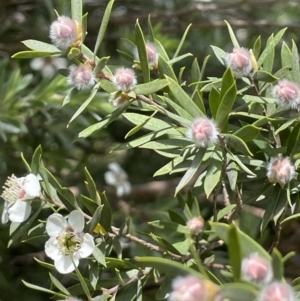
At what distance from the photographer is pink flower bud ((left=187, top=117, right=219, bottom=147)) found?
59 cm

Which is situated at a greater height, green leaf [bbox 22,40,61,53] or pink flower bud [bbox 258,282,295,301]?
green leaf [bbox 22,40,61,53]

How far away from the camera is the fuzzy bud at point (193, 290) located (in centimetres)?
38

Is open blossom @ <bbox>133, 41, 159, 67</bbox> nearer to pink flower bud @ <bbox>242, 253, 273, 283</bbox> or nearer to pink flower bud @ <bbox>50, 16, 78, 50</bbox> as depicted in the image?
pink flower bud @ <bbox>50, 16, 78, 50</bbox>

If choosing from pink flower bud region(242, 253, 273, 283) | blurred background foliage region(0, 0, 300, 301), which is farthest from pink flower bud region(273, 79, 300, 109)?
blurred background foliage region(0, 0, 300, 301)

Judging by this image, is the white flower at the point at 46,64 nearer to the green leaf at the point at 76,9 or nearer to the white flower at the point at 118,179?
the white flower at the point at 118,179

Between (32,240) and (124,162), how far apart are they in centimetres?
74

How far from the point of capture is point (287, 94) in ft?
2.03

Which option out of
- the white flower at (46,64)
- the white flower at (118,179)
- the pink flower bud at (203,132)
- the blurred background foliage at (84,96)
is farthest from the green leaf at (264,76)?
the white flower at (46,64)

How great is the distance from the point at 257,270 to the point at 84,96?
0.86 m

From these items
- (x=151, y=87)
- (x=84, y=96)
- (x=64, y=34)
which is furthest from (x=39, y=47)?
(x=84, y=96)

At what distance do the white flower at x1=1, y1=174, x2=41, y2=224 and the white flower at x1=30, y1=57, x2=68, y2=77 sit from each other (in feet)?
2.42

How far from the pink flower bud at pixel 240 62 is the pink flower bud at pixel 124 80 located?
13 cm

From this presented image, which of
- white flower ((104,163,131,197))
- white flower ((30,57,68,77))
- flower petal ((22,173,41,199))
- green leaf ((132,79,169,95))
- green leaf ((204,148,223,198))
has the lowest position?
white flower ((104,163,131,197))

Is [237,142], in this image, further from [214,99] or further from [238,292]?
[238,292]
